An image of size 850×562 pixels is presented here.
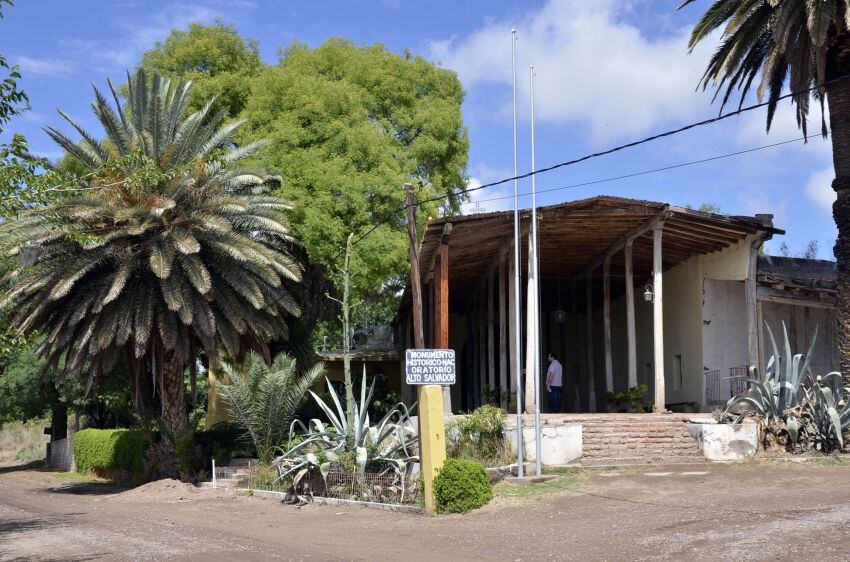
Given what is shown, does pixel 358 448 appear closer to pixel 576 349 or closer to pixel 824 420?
pixel 824 420

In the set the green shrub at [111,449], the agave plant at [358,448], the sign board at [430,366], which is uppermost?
the sign board at [430,366]

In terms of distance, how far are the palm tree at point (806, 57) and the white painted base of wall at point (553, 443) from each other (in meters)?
5.64

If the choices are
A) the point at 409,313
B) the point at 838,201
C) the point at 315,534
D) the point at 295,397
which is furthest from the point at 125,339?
the point at 838,201

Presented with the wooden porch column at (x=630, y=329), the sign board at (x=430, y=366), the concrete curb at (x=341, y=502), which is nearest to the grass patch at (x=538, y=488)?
the concrete curb at (x=341, y=502)

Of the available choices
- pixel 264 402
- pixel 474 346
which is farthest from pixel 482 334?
pixel 264 402

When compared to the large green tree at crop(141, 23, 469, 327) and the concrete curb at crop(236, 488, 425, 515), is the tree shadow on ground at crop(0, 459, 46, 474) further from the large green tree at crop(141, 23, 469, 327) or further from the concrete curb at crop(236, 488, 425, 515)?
the concrete curb at crop(236, 488, 425, 515)

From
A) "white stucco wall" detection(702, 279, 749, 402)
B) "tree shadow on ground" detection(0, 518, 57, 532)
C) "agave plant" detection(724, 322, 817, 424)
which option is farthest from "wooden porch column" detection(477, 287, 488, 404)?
"tree shadow on ground" detection(0, 518, 57, 532)

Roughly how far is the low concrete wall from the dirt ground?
79 centimetres

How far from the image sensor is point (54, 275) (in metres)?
21.0

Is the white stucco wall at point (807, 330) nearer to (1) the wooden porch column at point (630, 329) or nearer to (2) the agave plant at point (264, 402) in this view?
(1) the wooden porch column at point (630, 329)

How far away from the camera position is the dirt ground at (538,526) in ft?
34.6

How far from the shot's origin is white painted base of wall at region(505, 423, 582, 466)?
17.0 meters

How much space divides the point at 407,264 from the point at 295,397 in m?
5.92

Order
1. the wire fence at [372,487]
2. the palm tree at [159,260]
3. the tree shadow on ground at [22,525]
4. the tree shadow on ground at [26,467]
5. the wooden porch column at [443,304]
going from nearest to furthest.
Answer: the tree shadow on ground at [22,525] → the wire fence at [372,487] → the wooden porch column at [443,304] → the palm tree at [159,260] → the tree shadow on ground at [26,467]
